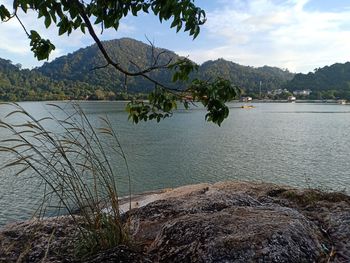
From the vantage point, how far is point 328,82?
153 metres

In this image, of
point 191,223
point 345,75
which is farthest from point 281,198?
point 345,75

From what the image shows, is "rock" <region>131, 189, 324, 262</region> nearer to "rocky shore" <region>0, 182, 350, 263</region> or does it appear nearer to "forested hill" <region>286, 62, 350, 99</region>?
"rocky shore" <region>0, 182, 350, 263</region>

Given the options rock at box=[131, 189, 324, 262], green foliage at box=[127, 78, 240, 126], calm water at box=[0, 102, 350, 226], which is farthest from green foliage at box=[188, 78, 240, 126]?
calm water at box=[0, 102, 350, 226]

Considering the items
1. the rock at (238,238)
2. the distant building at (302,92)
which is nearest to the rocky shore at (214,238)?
the rock at (238,238)

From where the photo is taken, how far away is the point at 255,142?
115ft

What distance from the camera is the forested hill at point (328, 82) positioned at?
5594 inches

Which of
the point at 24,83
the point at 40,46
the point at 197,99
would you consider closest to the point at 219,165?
the point at 197,99

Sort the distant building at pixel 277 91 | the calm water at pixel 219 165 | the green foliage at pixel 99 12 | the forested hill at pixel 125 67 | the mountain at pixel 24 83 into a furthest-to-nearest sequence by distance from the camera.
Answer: the distant building at pixel 277 91 → the mountain at pixel 24 83 → the calm water at pixel 219 165 → the forested hill at pixel 125 67 → the green foliage at pixel 99 12

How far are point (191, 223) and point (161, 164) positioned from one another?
20.5 metres

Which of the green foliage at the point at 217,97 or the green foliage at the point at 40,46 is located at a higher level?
the green foliage at the point at 40,46

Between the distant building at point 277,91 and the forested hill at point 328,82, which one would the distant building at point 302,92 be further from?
the distant building at point 277,91

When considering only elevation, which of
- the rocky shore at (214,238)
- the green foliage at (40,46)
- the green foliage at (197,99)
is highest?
the green foliage at (40,46)

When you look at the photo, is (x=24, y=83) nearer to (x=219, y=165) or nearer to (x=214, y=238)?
(x=219, y=165)

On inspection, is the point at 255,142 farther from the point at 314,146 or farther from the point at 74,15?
the point at 74,15
